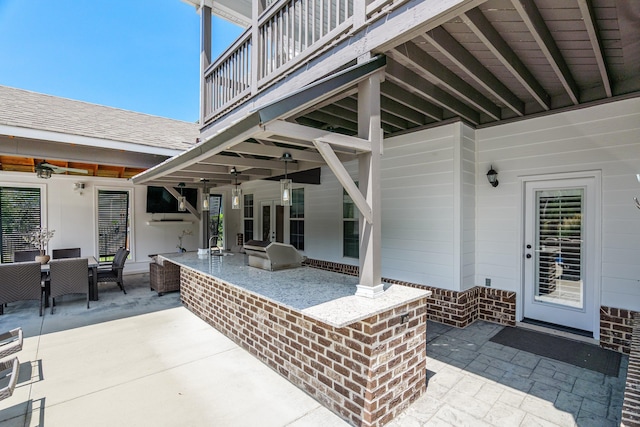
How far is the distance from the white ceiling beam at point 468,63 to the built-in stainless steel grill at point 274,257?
3005mm

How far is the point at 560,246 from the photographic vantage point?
4.18m


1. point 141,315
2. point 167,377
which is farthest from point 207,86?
point 167,377

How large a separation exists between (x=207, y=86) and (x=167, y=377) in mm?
5094

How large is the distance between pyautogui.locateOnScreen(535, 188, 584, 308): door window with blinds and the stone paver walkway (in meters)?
0.92

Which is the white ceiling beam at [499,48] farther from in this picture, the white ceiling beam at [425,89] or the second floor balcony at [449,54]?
the white ceiling beam at [425,89]

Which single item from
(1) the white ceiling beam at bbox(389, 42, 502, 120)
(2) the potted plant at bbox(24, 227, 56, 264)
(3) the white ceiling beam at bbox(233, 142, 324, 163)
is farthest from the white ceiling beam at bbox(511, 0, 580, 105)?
(2) the potted plant at bbox(24, 227, 56, 264)

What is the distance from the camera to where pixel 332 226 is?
6.71m

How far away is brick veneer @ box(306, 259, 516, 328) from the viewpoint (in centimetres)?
443

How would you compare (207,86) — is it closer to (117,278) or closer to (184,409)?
(117,278)

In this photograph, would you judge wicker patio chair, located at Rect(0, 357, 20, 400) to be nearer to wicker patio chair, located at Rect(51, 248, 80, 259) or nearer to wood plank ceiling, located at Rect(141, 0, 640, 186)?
wood plank ceiling, located at Rect(141, 0, 640, 186)

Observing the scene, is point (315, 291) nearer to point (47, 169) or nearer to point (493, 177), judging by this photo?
point (493, 177)

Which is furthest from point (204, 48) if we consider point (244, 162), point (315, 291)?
point (315, 291)

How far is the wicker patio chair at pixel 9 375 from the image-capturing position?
2.20m

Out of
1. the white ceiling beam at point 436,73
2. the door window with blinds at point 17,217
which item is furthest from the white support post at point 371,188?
the door window with blinds at point 17,217
